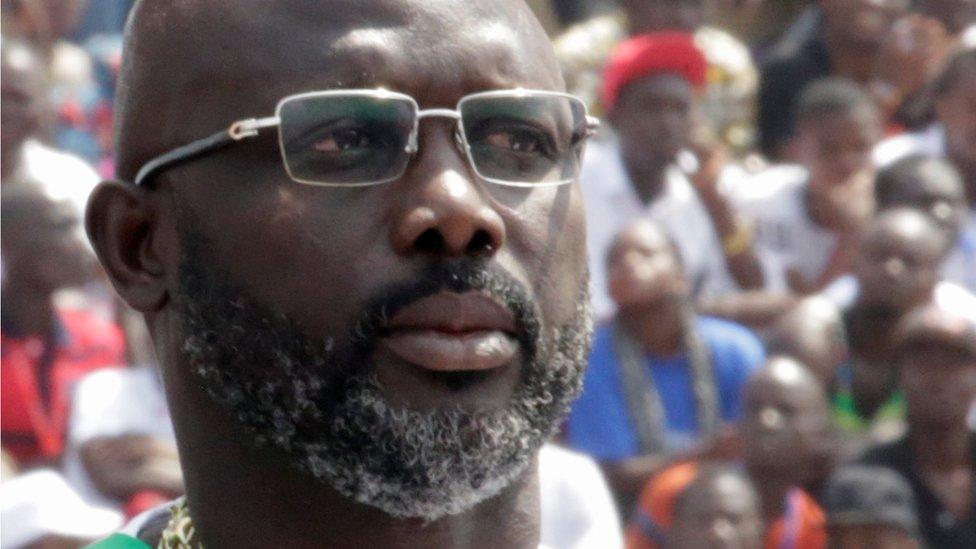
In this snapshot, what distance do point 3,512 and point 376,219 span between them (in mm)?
2796

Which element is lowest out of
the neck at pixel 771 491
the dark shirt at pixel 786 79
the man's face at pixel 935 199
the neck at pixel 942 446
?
the neck at pixel 771 491

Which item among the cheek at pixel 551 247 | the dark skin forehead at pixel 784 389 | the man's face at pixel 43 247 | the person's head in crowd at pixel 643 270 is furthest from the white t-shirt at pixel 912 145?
the cheek at pixel 551 247

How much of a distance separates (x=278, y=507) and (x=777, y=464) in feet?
12.6

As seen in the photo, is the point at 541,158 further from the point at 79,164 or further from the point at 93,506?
the point at 79,164

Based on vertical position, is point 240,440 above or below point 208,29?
below

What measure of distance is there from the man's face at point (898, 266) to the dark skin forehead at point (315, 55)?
173 inches

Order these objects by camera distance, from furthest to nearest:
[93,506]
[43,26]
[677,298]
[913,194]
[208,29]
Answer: [43,26]
[913,194]
[677,298]
[93,506]
[208,29]

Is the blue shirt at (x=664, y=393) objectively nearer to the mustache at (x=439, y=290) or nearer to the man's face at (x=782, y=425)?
the man's face at (x=782, y=425)

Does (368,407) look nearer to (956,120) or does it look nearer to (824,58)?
(956,120)

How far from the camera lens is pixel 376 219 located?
80.5 inches

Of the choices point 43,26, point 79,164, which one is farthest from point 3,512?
point 43,26

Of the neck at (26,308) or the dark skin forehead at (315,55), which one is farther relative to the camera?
the neck at (26,308)

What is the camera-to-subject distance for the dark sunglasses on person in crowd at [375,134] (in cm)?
207

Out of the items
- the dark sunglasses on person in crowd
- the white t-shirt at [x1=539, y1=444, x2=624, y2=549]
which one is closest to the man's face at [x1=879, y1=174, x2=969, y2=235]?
the white t-shirt at [x1=539, y1=444, x2=624, y2=549]
